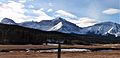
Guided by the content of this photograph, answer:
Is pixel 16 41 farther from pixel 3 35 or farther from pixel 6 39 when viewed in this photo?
pixel 3 35

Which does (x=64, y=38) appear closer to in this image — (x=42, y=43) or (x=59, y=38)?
(x=59, y=38)

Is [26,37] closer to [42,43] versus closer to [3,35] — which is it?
[42,43]

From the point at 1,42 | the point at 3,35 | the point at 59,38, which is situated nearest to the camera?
the point at 59,38

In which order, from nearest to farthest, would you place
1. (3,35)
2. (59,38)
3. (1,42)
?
(59,38) → (3,35) → (1,42)

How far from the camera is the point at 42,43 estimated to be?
145 meters

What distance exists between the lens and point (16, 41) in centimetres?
14750

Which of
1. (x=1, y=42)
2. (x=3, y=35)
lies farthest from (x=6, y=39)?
(x=3, y=35)

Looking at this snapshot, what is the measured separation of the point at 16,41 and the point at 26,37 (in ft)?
19.9

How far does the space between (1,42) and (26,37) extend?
13.8 m

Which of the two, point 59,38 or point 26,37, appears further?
point 26,37

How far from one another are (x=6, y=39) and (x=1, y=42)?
9.11 ft

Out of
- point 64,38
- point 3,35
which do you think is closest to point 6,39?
point 3,35

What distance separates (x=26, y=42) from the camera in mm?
144750

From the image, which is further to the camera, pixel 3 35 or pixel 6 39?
pixel 6 39
